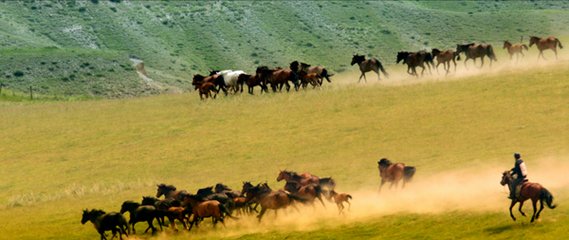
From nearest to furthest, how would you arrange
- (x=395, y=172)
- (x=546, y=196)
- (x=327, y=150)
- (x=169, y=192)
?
(x=546, y=196) → (x=395, y=172) → (x=169, y=192) → (x=327, y=150)

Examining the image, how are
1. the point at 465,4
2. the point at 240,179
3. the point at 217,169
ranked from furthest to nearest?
the point at 465,4 → the point at 217,169 → the point at 240,179

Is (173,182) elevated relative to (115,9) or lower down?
lower down

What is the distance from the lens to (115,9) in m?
149

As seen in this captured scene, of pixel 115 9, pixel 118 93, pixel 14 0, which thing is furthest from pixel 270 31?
pixel 118 93

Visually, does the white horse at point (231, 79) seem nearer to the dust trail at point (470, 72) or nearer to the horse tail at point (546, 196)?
A: the dust trail at point (470, 72)

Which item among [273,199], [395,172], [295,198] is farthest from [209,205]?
[395,172]

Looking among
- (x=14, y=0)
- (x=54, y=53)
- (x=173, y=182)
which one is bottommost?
(x=173, y=182)

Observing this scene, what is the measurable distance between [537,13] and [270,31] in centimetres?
4020

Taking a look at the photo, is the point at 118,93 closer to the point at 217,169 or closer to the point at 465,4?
the point at 217,169

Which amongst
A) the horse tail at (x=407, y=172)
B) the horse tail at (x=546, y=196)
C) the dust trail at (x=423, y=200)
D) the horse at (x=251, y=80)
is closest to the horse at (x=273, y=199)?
the dust trail at (x=423, y=200)

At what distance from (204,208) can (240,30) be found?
115325 mm

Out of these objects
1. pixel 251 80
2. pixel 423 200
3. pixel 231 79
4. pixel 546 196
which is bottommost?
pixel 423 200

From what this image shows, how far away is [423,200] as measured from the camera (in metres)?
35.1

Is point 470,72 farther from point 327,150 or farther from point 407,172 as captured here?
point 407,172
